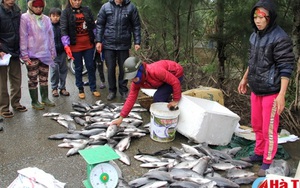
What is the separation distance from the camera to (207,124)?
181 inches

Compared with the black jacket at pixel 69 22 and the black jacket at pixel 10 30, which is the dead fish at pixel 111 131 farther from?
the black jacket at pixel 69 22

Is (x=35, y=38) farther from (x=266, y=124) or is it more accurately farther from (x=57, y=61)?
(x=266, y=124)

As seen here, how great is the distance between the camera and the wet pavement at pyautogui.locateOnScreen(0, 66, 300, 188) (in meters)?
3.98

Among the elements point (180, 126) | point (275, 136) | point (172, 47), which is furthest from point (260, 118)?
point (172, 47)

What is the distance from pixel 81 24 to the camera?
255 inches

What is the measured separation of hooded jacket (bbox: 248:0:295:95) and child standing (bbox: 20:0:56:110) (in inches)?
143

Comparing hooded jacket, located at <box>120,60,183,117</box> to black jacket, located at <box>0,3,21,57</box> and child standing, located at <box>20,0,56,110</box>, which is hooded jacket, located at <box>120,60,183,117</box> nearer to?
child standing, located at <box>20,0,56,110</box>

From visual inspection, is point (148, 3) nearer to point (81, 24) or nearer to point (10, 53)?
point (81, 24)

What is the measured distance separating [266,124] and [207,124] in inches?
37.6

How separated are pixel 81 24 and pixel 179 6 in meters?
2.24

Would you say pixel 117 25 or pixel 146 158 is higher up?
pixel 117 25

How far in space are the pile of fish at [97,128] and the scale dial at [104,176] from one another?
0.84 meters

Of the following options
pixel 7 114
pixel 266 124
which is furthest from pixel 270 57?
pixel 7 114

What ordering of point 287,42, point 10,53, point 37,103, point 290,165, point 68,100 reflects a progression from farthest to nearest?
point 68,100
point 37,103
point 10,53
point 290,165
point 287,42
